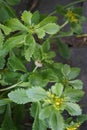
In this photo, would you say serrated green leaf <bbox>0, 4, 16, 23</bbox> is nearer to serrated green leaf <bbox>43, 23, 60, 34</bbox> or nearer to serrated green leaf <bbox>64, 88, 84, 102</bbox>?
serrated green leaf <bbox>43, 23, 60, 34</bbox>

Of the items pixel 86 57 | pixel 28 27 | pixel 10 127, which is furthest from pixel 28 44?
pixel 86 57

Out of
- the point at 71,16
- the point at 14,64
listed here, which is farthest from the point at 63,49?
the point at 14,64

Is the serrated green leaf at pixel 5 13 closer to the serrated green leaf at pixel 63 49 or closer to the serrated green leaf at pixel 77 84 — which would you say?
the serrated green leaf at pixel 77 84

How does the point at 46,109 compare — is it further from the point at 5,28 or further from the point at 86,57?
the point at 86,57

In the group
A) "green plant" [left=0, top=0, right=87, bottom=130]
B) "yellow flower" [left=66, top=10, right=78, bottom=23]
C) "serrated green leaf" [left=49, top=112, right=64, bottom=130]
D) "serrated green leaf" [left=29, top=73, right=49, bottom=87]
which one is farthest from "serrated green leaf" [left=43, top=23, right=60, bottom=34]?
"yellow flower" [left=66, top=10, right=78, bottom=23]

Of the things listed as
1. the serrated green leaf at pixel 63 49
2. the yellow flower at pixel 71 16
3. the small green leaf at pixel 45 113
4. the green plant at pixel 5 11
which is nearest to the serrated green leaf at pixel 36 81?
the small green leaf at pixel 45 113

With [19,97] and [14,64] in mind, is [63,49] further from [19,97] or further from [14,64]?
[19,97]
